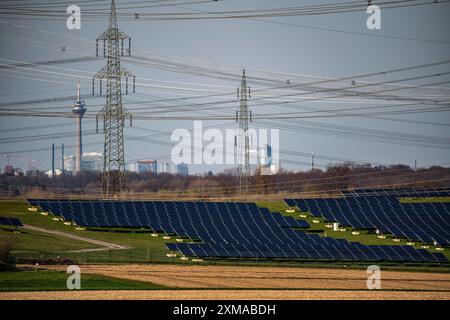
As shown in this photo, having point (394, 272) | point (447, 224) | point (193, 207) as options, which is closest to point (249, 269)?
point (394, 272)

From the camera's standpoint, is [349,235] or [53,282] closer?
[53,282]

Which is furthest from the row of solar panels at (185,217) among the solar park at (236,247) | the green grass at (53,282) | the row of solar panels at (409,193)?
the green grass at (53,282)

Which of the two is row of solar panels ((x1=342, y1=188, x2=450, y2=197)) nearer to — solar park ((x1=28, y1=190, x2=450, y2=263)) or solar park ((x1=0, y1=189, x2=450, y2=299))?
solar park ((x1=0, y1=189, x2=450, y2=299))

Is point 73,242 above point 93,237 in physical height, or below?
below

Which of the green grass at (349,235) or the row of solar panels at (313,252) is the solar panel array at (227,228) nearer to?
the row of solar panels at (313,252)

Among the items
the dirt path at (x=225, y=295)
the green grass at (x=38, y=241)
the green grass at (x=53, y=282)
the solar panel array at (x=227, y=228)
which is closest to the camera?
the dirt path at (x=225, y=295)

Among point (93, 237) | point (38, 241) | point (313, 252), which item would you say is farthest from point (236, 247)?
point (38, 241)

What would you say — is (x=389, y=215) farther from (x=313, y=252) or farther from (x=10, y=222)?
(x=10, y=222)
